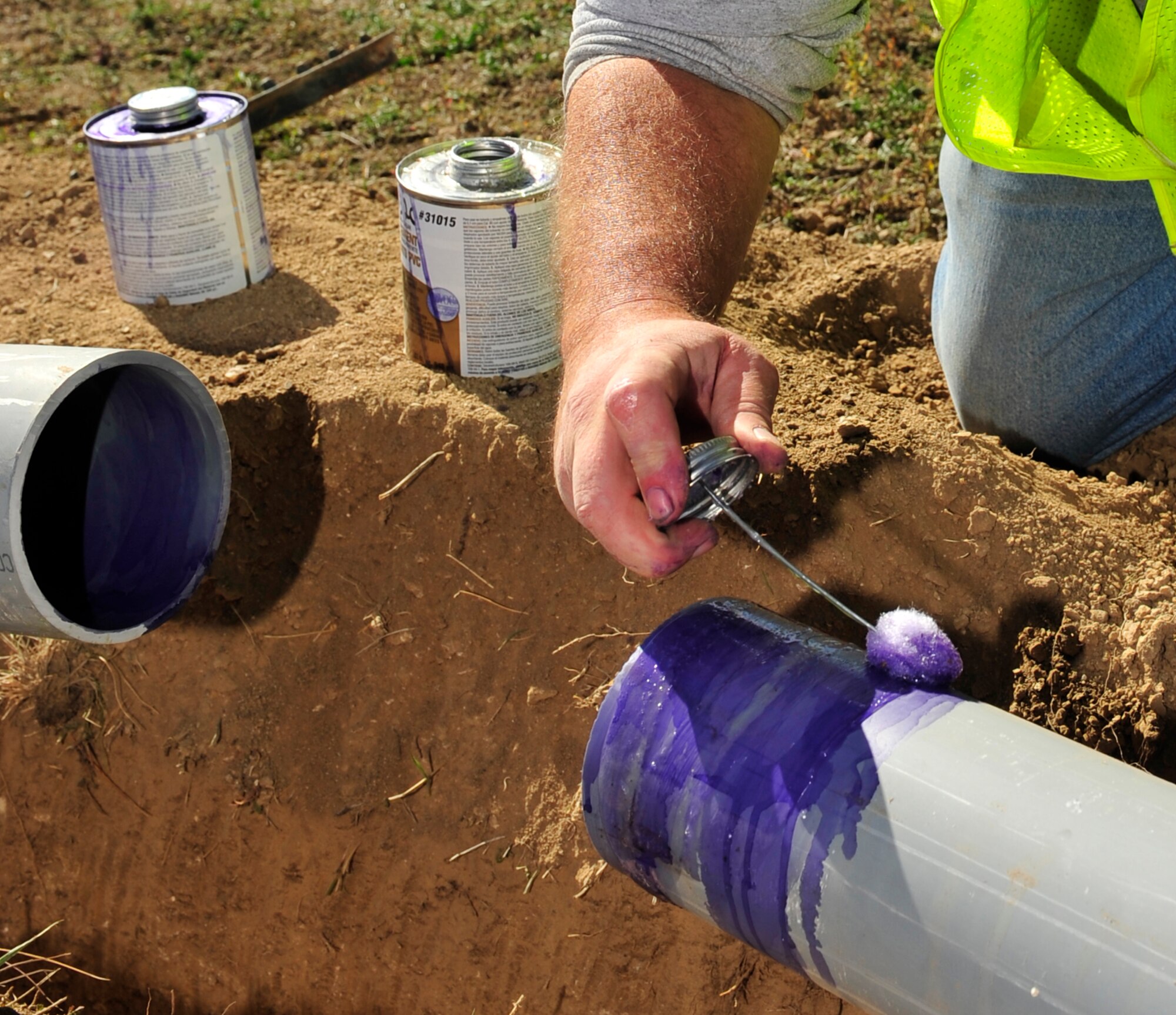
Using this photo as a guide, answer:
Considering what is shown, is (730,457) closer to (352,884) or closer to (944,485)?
(944,485)

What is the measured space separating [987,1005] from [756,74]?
4.48ft

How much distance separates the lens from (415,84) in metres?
3.62

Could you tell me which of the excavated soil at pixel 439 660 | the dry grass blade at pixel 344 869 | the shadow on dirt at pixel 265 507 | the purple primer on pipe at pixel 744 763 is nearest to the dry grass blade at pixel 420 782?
the excavated soil at pixel 439 660

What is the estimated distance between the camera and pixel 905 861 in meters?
1.21

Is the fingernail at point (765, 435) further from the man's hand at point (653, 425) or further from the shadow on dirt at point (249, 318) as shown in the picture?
the shadow on dirt at point (249, 318)

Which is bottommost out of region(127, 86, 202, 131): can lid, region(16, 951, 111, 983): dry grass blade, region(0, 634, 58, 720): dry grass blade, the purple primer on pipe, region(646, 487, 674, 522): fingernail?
region(16, 951, 111, 983): dry grass blade

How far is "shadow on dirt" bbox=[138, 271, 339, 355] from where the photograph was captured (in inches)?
94.8

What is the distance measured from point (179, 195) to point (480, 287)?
0.72m

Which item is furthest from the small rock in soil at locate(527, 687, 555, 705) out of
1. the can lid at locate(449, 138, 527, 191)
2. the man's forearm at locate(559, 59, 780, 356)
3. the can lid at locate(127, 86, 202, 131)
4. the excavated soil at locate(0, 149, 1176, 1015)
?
the can lid at locate(127, 86, 202, 131)

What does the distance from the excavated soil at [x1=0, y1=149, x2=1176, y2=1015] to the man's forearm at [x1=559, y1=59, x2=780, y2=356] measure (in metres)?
0.37

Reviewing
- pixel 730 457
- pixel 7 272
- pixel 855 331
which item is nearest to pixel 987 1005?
pixel 730 457

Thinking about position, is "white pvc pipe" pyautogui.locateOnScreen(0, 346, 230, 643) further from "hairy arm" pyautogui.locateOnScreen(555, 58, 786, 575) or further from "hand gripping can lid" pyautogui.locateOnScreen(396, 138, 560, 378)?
"hairy arm" pyautogui.locateOnScreen(555, 58, 786, 575)

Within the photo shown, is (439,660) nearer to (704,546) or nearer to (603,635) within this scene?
(603,635)

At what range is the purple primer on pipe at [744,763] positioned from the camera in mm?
1270
